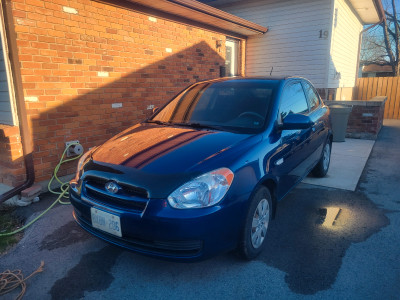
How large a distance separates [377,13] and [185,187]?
42.8 ft

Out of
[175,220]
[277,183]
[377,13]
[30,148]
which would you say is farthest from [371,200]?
[377,13]

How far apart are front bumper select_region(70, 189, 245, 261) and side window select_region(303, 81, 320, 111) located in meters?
2.54

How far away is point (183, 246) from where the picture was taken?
2098 millimetres

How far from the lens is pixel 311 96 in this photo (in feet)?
14.2

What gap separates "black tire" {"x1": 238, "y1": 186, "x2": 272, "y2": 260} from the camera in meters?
2.37

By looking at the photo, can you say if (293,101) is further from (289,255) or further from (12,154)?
(12,154)

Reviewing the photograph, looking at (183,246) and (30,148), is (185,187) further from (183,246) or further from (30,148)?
(30,148)

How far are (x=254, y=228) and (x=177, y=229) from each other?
83 cm

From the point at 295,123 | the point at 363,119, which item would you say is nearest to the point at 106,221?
the point at 295,123

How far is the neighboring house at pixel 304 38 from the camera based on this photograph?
8.76 meters

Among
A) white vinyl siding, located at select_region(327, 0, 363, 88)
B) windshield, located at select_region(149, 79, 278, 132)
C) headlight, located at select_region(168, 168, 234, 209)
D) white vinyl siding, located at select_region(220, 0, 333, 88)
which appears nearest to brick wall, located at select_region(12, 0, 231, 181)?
windshield, located at select_region(149, 79, 278, 132)

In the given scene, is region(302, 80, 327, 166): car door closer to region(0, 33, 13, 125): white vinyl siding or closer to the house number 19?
region(0, 33, 13, 125): white vinyl siding

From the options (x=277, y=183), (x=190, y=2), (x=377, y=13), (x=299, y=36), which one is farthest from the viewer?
(x=377, y=13)

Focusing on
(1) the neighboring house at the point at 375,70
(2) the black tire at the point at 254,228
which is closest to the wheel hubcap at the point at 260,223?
(2) the black tire at the point at 254,228
